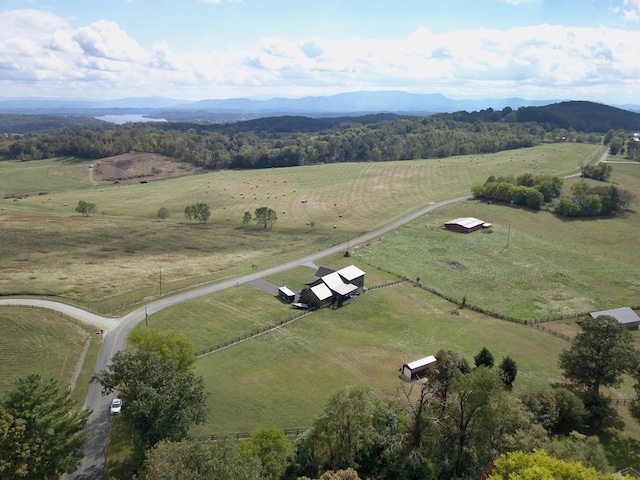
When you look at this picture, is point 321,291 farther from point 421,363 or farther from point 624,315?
point 624,315

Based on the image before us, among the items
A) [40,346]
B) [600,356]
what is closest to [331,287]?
[600,356]

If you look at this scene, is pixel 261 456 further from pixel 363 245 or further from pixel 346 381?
pixel 363 245

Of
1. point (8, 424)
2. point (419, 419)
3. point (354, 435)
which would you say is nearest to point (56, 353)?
point (8, 424)

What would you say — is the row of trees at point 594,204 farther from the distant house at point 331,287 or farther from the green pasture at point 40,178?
the green pasture at point 40,178

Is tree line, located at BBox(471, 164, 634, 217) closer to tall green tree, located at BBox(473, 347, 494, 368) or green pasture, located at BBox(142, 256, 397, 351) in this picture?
green pasture, located at BBox(142, 256, 397, 351)

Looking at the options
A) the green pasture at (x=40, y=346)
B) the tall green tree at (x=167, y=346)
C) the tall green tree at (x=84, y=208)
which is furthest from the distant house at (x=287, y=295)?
the tall green tree at (x=84, y=208)

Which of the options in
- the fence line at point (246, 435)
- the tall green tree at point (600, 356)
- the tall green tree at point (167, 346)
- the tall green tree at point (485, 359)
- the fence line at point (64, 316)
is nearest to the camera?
the fence line at point (246, 435)

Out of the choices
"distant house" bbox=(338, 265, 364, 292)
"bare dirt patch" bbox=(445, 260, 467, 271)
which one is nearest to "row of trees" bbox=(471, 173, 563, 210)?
"bare dirt patch" bbox=(445, 260, 467, 271)
